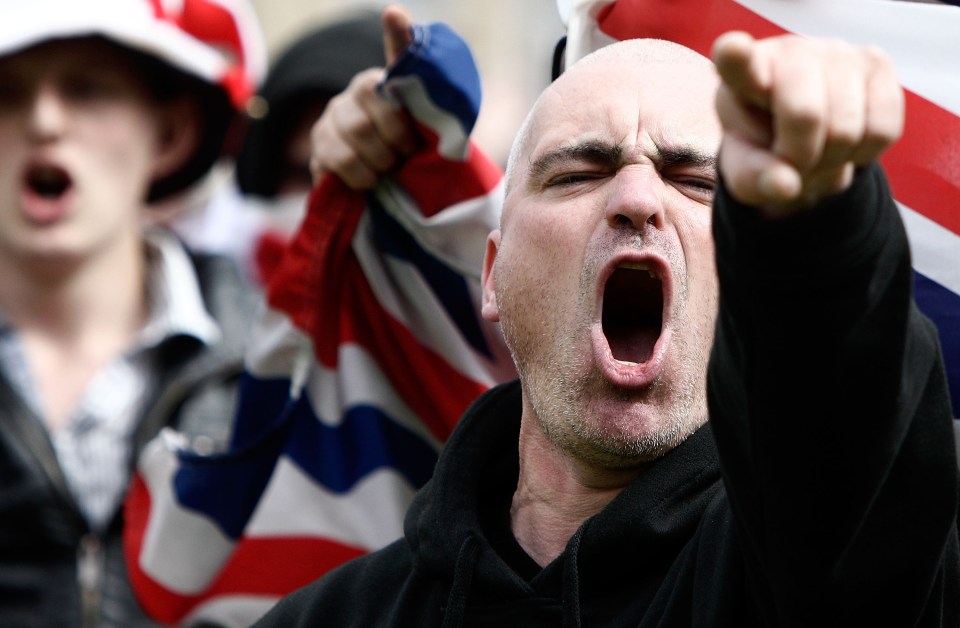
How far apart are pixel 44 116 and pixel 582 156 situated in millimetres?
2312

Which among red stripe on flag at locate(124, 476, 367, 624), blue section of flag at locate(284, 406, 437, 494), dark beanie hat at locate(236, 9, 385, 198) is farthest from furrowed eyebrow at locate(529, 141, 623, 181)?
dark beanie hat at locate(236, 9, 385, 198)

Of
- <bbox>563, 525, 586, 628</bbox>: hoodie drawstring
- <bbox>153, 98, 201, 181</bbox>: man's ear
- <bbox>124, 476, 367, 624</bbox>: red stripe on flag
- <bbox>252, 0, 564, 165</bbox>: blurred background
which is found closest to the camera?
<bbox>563, 525, 586, 628</bbox>: hoodie drawstring

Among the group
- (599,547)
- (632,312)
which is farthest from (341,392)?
(599,547)

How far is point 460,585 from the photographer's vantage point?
2.45m

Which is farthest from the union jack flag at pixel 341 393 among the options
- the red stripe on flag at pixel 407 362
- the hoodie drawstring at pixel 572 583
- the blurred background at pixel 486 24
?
the blurred background at pixel 486 24

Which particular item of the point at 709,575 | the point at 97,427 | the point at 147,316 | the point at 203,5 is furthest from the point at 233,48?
the point at 709,575

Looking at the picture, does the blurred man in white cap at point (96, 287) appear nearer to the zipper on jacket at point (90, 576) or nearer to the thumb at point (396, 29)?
the zipper on jacket at point (90, 576)

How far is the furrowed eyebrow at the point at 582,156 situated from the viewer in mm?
2605

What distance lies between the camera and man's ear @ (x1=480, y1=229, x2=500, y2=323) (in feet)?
9.62

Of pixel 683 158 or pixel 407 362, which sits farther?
pixel 407 362

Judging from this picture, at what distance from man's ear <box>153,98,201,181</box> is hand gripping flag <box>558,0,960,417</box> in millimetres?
2220

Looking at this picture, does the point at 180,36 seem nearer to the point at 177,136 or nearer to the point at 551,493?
the point at 177,136

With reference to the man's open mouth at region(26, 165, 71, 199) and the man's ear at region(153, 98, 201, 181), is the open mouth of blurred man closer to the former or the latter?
the man's open mouth at region(26, 165, 71, 199)

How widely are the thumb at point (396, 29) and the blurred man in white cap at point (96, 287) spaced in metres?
1.30
